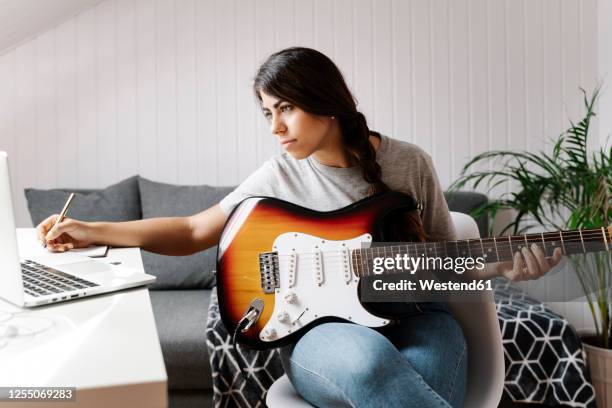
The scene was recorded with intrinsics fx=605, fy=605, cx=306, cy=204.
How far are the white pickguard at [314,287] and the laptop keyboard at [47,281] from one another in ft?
1.28

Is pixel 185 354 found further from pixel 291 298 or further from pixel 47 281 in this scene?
pixel 47 281

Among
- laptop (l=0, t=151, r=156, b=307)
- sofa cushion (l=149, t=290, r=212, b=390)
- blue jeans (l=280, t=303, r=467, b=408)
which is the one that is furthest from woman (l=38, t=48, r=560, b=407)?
sofa cushion (l=149, t=290, r=212, b=390)

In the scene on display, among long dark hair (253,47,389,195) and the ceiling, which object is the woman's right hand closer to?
long dark hair (253,47,389,195)

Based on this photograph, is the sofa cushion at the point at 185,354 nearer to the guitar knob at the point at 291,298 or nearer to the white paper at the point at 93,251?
the white paper at the point at 93,251

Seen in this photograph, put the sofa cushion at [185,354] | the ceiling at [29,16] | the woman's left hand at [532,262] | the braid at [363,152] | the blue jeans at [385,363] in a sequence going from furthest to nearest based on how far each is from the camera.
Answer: the ceiling at [29,16], the sofa cushion at [185,354], the braid at [363,152], the woman's left hand at [532,262], the blue jeans at [385,363]

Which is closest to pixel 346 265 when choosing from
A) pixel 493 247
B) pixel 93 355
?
pixel 493 247

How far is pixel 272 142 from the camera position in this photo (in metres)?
2.92

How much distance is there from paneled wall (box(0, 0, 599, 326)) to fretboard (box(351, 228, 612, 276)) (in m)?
1.75

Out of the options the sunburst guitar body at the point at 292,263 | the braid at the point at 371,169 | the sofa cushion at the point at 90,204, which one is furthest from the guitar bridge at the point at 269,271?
the sofa cushion at the point at 90,204

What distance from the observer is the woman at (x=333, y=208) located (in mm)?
1077

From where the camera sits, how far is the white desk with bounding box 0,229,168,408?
55 cm

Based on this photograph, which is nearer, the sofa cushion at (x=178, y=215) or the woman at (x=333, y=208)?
the woman at (x=333, y=208)

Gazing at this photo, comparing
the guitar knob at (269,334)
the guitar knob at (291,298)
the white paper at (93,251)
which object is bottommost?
the guitar knob at (269,334)

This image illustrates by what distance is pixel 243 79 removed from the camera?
2.89m
